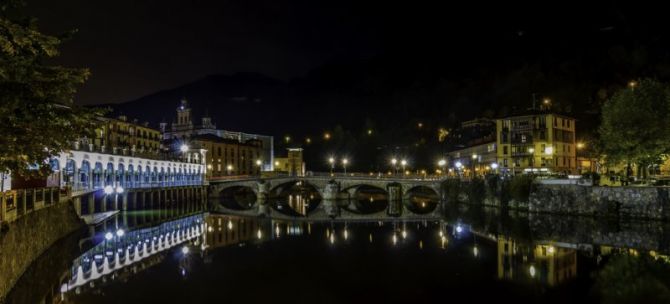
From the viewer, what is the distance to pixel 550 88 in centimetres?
14162

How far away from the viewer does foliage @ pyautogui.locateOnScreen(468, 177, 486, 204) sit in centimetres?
6900

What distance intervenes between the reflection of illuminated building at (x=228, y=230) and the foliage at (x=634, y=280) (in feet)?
84.3

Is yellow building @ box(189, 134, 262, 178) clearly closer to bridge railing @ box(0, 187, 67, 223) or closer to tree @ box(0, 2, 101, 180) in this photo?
bridge railing @ box(0, 187, 67, 223)

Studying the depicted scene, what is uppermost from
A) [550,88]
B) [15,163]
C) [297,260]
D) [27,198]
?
[550,88]

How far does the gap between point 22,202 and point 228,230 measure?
82.0 ft

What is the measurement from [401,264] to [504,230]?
57.3 ft

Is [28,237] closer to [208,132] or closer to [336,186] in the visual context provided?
[336,186]

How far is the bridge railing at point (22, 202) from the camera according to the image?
20353mm

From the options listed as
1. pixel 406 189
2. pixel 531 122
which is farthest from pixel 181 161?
pixel 531 122

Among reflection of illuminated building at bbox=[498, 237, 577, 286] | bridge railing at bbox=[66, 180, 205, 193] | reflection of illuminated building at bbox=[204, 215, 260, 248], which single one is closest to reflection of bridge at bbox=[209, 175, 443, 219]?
bridge railing at bbox=[66, 180, 205, 193]

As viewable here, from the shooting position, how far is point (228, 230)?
48.3m

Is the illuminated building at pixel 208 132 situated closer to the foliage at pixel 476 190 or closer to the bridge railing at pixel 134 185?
the bridge railing at pixel 134 185

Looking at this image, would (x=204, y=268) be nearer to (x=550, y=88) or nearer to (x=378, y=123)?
(x=550, y=88)

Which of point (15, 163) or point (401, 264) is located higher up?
point (15, 163)
